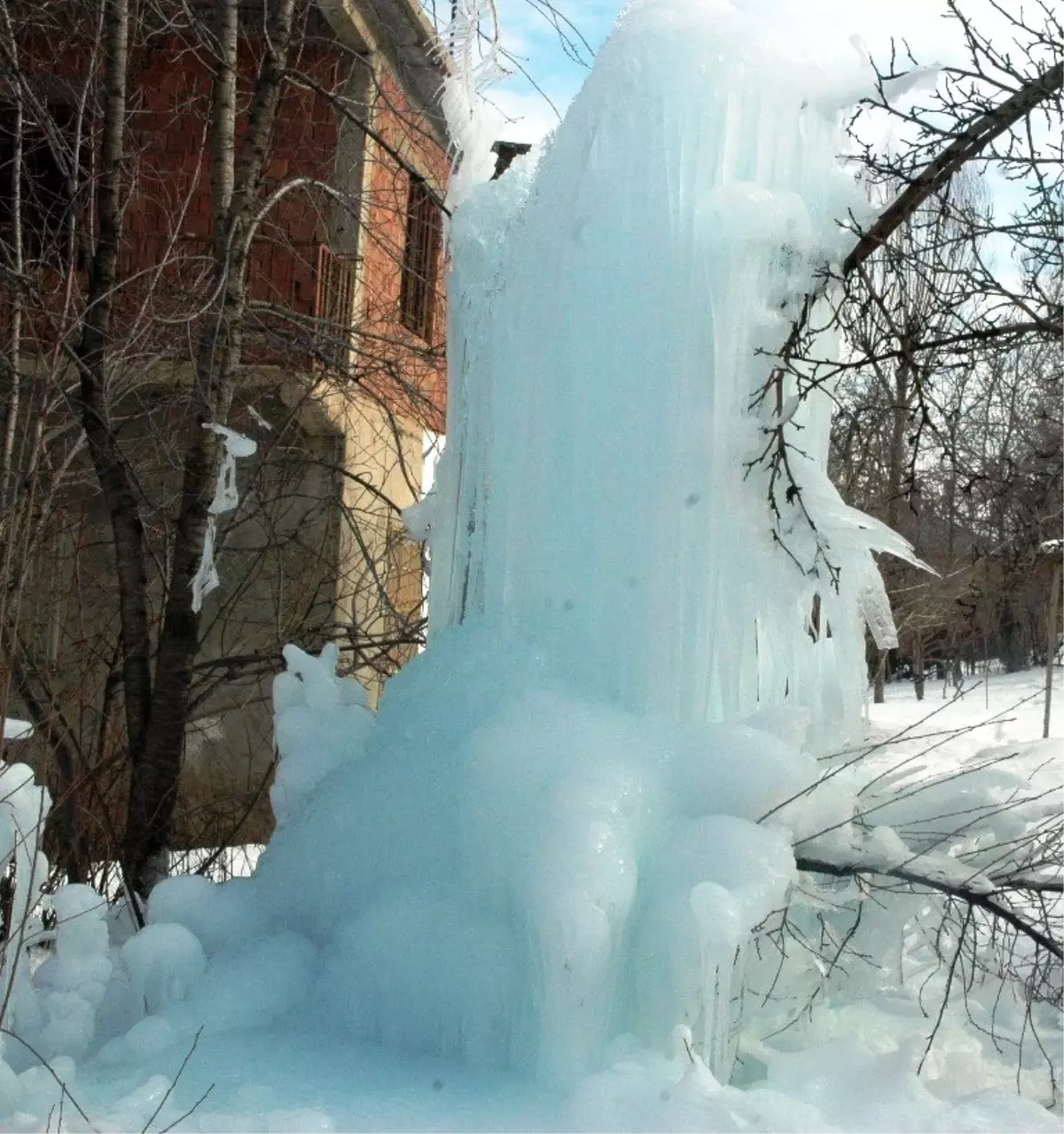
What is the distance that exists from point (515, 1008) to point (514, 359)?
180cm

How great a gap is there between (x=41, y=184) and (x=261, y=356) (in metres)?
1.56

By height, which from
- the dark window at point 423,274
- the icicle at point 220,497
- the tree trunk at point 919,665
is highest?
the dark window at point 423,274

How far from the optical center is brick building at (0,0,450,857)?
599 cm

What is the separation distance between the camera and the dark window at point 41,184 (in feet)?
17.5

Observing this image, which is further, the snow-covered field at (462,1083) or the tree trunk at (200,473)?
the tree trunk at (200,473)

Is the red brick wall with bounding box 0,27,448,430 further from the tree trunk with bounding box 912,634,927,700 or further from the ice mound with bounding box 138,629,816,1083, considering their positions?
the tree trunk with bounding box 912,634,927,700

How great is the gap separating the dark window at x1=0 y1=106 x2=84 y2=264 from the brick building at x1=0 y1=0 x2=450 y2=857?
5 cm

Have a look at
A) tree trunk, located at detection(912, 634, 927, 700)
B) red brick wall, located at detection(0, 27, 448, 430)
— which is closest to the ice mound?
red brick wall, located at detection(0, 27, 448, 430)

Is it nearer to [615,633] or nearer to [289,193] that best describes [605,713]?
[615,633]

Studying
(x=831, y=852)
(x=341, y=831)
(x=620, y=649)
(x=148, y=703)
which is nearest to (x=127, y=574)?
(x=148, y=703)

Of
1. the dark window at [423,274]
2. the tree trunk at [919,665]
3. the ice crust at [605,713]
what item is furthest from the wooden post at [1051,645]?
the ice crust at [605,713]

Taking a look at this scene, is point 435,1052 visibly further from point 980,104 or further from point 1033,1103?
point 980,104

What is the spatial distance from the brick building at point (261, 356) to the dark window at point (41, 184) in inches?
1.9

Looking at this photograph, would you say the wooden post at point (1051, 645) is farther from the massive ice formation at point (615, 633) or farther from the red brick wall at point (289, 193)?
the massive ice formation at point (615, 633)
